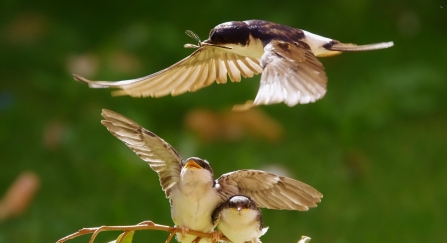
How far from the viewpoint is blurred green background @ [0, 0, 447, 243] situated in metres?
2.33

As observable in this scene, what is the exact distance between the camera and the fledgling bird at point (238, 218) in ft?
2.97

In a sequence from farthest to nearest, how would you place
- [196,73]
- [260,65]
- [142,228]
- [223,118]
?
1. [223,118]
2. [196,73]
3. [260,65]
4. [142,228]

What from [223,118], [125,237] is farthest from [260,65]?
[223,118]

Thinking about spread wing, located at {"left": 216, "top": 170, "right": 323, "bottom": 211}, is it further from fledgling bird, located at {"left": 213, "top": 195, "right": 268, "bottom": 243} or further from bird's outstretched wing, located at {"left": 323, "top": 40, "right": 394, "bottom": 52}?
bird's outstretched wing, located at {"left": 323, "top": 40, "right": 394, "bottom": 52}

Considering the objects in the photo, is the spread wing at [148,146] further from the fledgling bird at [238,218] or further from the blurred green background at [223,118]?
the blurred green background at [223,118]

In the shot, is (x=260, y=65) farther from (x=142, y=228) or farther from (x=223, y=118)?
(x=223, y=118)

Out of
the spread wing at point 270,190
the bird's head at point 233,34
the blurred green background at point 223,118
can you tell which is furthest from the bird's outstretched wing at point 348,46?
the blurred green background at point 223,118

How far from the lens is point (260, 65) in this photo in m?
1.05

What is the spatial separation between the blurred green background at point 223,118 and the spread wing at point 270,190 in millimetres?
1274

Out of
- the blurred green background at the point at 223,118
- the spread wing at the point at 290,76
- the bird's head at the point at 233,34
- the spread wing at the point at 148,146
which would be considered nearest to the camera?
the spread wing at the point at 290,76

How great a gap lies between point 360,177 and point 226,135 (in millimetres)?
487

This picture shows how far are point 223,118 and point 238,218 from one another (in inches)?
71.7

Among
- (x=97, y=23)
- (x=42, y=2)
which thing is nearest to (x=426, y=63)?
(x=97, y=23)

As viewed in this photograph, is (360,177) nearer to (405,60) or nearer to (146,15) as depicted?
(405,60)
